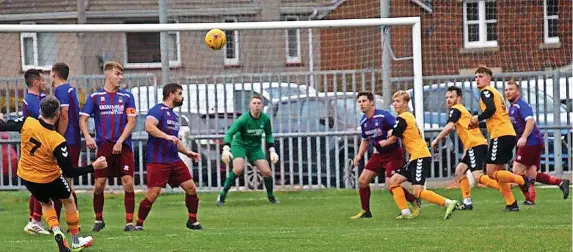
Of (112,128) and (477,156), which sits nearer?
(112,128)

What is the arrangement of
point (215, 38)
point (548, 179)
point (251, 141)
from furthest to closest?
point (251, 141) → point (548, 179) → point (215, 38)

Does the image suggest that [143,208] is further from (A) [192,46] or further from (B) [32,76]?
(A) [192,46]

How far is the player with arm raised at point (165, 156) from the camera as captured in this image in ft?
43.5

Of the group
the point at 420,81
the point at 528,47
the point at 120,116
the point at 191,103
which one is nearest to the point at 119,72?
the point at 120,116

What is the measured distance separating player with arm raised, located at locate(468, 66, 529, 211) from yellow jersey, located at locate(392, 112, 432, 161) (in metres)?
0.85

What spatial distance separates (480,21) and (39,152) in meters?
11.4

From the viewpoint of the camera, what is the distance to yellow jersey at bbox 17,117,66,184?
36.6ft

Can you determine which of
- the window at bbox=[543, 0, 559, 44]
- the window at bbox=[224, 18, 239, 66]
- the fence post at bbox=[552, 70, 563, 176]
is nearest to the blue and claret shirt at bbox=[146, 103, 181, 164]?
the window at bbox=[224, 18, 239, 66]

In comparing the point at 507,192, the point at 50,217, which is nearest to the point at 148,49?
the point at 507,192

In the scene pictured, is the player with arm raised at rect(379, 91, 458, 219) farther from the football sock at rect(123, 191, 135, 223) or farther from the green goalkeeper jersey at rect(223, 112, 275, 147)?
the green goalkeeper jersey at rect(223, 112, 275, 147)

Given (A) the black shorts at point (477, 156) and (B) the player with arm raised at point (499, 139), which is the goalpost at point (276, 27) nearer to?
(A) the black shorts at point (477, 156)

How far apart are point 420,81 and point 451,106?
1209 mm

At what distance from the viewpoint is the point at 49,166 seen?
37.0ft

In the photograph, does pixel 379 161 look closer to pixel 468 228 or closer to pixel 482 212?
pixel 482 212
